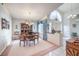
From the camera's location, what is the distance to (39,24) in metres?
4.09

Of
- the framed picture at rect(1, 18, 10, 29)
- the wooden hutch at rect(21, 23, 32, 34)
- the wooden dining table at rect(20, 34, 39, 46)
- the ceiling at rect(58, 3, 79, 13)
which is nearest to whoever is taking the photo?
the ceiling at rect(58, 3, 79, 13)

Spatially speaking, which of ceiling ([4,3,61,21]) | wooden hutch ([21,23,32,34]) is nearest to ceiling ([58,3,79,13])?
ceiling ([4,3,61,21])

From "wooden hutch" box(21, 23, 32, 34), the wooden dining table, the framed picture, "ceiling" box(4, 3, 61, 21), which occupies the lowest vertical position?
the wooden dining table

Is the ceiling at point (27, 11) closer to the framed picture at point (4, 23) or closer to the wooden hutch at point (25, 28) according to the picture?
the wooden hutch at point (25, 28)

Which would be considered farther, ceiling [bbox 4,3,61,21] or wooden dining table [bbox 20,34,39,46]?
wooden dining table [bbox 20,34,39,46]

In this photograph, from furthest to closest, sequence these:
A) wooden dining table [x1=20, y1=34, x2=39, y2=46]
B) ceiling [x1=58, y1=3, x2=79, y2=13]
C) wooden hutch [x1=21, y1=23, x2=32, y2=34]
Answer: wooden dining table [x1=20, y1=34, x2=39, y2=46], wooden hutch [x1=21, y1=23, x2=32, y2=34], ceiling [x1=58, y1=3, x2=79, y2=13]

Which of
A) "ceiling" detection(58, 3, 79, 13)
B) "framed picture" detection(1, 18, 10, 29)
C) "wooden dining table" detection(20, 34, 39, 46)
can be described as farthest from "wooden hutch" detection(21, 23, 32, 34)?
"ceiling" detection(58, 3, 79, 13)

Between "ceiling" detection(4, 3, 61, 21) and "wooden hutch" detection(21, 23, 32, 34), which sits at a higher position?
"ceiling" detection(4, 3, 61, 21)

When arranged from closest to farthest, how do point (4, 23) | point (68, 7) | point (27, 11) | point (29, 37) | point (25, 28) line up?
point (68, 7) < point (25, 28) < point (27, 11) < point (29, 37) < point (4, 23)

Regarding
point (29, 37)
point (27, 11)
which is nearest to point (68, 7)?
point (27, 11)

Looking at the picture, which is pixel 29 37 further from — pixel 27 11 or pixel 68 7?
pixel 68 7

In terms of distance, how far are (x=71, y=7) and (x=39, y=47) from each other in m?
1.79

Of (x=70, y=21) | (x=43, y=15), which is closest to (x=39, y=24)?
(x=43, y=15)

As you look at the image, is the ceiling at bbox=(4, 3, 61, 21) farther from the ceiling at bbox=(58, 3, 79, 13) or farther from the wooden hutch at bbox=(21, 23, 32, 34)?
the ceiling at bbox=(58, 3, 79, 13)
